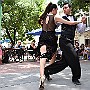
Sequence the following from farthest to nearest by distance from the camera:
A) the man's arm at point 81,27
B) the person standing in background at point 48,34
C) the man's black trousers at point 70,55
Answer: the man's arm at point 81,27, the man's black trousers at point 70,55, the person standing in background at point 48,34

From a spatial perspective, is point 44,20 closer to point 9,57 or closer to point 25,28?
point 9,57

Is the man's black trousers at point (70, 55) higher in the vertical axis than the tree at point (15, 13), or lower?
lower

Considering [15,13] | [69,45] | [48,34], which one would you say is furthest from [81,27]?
[15,13]

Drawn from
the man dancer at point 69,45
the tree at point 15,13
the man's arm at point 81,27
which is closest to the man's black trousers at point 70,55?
the man dancer at point 69,45

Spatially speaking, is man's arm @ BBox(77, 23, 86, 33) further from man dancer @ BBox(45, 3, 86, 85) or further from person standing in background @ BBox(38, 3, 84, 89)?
person standing in background @ BBox(38, 3, 84, 89)

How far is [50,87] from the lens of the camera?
5.81 metres

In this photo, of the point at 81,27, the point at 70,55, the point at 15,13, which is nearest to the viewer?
the point at 70,55

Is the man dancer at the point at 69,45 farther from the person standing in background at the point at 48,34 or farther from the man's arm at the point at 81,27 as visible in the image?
the person standing in background at the point at 48,34

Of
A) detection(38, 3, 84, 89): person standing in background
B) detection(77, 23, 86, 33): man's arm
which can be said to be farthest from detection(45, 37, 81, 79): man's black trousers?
detection(77, 23, 86, 33): man's arm

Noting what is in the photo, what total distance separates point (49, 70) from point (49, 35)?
0.87m

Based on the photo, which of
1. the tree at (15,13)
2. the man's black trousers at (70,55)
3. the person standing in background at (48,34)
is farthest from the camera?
the tree at (15,13)

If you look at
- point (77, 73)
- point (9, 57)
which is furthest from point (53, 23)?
point (9, 57)

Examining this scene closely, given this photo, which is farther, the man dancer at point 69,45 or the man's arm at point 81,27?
the man's arm at point 81,27

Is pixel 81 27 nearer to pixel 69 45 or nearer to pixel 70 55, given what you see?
pixel 69 45
